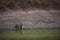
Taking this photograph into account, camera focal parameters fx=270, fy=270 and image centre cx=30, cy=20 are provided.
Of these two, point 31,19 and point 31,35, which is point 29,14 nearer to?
point 31,19

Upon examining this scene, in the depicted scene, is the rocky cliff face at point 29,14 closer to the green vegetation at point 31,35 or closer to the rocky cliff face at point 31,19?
the rocky cliff face at point 31,19

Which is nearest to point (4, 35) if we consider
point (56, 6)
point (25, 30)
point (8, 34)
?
point (8, 34)

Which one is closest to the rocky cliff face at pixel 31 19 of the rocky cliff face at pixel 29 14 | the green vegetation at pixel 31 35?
the rocky cliff face at pixel 29 14

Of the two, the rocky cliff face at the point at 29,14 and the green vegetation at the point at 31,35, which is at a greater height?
the rocky cliff face at the point at 29,14

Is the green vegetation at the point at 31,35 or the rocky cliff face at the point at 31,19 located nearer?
the green vegetation at the point at 31,35

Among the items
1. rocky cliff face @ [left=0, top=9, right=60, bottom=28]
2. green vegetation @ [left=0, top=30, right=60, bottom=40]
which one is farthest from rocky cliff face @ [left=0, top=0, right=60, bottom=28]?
green vegetation @ [left=0, top=30, right=60, bottom=40]

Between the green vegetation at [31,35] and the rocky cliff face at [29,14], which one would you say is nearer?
the green vegetation at [31,35]

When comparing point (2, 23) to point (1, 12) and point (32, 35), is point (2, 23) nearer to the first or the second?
point (1, 12)

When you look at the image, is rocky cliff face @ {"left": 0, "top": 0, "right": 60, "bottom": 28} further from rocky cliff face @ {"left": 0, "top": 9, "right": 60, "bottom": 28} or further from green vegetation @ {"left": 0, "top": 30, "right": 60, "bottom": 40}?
green vegetation @ {"left": 0, "top": 30, "right": 60, "bottom": 40}

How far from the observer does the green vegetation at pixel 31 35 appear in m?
7.95

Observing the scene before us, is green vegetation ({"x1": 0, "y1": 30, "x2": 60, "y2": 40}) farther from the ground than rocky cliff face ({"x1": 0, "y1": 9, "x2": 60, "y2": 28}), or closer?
closer

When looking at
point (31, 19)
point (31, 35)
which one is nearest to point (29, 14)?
point (31, 19)

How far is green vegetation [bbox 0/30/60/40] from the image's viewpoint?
7945 mm

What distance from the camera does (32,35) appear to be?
320 inches
